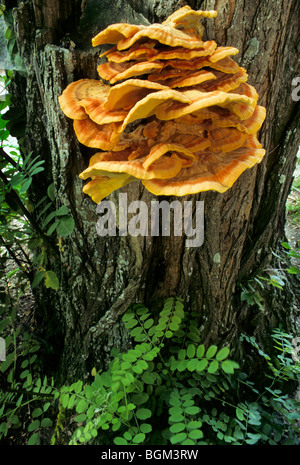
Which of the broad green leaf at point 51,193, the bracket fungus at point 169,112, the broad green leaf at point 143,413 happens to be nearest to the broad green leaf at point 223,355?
the broad green leaf at point 143,413

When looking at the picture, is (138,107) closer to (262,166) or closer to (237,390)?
(262,166)

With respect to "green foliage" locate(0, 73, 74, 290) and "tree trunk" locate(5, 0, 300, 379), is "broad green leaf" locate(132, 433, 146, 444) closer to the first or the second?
"tree trunk" locate(5, 0, 300, 379)

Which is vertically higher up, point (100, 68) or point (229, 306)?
point (100, 68)

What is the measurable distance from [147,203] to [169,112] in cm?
73

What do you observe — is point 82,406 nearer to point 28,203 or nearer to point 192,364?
point 192,364

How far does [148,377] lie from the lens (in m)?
1.86

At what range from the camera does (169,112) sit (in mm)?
1227

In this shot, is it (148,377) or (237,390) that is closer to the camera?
(148,377)

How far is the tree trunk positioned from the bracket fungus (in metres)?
0.30

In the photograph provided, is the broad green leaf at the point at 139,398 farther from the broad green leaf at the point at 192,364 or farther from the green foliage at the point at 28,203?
the green foliage at the point at 28,203

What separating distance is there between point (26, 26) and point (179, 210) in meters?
1.37

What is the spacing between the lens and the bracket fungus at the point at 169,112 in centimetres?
121

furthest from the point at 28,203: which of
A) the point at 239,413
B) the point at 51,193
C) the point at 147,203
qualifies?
the point at 239,413

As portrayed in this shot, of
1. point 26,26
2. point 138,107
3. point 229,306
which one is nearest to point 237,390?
point 229,306
